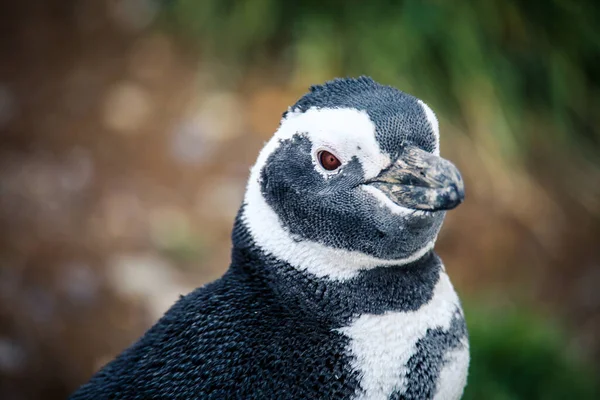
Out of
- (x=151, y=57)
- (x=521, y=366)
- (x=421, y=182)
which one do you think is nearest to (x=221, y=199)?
(x=151, y=57)

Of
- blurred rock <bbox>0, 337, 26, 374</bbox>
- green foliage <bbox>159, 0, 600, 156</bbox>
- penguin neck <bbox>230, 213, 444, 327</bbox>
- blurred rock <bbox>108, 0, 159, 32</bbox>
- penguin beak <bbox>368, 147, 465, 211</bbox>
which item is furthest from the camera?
blurred rock <bbox>108, 0, 159, 32</bbox>

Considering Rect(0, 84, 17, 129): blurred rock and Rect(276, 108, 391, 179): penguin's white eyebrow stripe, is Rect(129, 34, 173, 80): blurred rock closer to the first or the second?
Rect(0, 84, 17, 129): blurred rock

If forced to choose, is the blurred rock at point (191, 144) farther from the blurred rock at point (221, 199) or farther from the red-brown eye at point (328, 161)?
the red-brown eye at point (328, 161)

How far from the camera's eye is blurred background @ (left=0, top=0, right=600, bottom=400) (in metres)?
3.00

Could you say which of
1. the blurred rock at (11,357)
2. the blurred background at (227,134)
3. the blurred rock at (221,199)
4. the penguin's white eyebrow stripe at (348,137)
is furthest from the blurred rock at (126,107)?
the penguin's white eyebrow stripe at (348,137)

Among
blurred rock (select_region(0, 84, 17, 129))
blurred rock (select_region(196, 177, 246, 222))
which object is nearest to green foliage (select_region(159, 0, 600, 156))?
blurred rock (select_region(196, 177, 246, 222))

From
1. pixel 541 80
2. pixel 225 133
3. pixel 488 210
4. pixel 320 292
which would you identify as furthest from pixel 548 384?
pixel 225 133

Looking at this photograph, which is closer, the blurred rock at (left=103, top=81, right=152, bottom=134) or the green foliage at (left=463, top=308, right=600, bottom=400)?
the green foliage at (left=463, top=308, right=600, bottom=400)

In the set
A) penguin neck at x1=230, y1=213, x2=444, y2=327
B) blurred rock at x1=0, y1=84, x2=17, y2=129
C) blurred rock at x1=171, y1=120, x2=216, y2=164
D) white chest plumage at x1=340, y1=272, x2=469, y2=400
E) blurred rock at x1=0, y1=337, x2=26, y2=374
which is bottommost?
white chest plumage at x1=340, y1=272, x2=469, y2=400

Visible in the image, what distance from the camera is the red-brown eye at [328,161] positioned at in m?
1.23

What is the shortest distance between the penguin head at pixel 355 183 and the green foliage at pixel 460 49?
2029mm

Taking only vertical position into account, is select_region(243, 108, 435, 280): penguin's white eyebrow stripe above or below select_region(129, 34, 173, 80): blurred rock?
below

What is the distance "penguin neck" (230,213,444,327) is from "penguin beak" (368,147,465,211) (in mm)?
156

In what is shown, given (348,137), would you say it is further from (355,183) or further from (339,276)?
(339,276)
